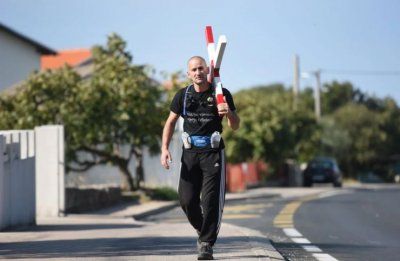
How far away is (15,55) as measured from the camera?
48031 mm

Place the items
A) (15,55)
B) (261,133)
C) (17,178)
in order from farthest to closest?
1. (15,55)
2. (261,133)
3. (17,178)

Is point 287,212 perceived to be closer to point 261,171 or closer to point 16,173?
point 16,173

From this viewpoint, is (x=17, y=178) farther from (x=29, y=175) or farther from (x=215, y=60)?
(x=215, y=60)

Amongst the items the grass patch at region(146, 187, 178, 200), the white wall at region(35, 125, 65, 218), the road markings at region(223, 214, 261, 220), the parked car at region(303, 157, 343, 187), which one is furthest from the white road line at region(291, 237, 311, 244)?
the parked car at region(303, 157, 343, 187)

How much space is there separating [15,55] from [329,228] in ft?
121

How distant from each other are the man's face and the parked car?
34.1 metres

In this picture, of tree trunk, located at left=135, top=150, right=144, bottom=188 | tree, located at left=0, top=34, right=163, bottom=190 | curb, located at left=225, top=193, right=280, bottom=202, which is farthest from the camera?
curb, located at left=225, top=193, right=280, bottom=202

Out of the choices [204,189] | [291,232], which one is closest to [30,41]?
[291,232]

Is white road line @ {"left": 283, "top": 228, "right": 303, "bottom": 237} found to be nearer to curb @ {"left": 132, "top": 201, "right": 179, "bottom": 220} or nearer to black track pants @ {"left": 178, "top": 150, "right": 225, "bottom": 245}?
black track pants @ {"left": 178, "top": 150, "right": 225, "bottom": 245}

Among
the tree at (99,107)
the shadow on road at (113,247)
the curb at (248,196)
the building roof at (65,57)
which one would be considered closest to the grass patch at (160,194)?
the tree at (99,107)

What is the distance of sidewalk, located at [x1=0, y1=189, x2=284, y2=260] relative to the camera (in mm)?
8719

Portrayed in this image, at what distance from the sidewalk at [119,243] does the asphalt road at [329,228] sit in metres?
0.62

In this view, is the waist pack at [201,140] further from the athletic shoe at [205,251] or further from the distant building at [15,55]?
the distant building at [15,55]

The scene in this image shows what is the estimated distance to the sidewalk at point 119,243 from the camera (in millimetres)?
8719
